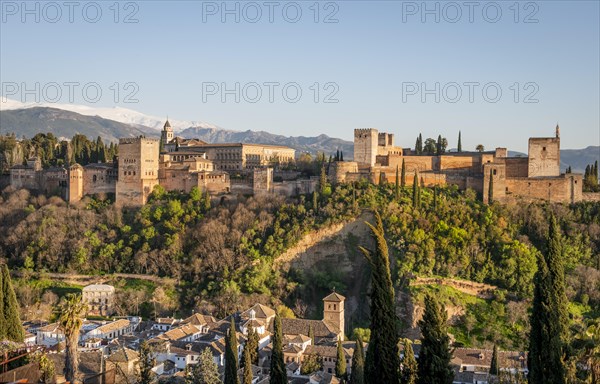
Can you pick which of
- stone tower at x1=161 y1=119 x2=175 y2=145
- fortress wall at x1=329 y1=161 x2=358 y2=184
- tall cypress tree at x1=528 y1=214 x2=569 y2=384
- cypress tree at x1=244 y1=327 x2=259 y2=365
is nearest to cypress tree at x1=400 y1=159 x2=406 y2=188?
fortress wall at x1=329 y1=161 x2=358 y2=184

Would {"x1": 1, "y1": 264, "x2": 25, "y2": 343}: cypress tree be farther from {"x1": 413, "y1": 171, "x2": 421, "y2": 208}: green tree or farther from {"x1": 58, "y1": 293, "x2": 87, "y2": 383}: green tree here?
{"x1": 413, "y1": 171, "x2": 421, "y2": 208}: green tree

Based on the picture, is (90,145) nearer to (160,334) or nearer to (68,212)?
(68,212)

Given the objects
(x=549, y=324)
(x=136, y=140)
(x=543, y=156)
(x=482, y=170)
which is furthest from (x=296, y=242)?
(x=549, y=324)

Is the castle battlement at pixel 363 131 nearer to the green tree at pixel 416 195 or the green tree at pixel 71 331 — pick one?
the green tree at pixel 416 195

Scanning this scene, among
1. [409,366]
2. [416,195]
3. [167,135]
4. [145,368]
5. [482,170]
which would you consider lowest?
[145,368]

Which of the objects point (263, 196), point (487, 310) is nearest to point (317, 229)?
point (263, 196)

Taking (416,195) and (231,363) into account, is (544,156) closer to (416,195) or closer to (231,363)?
(416,195)
